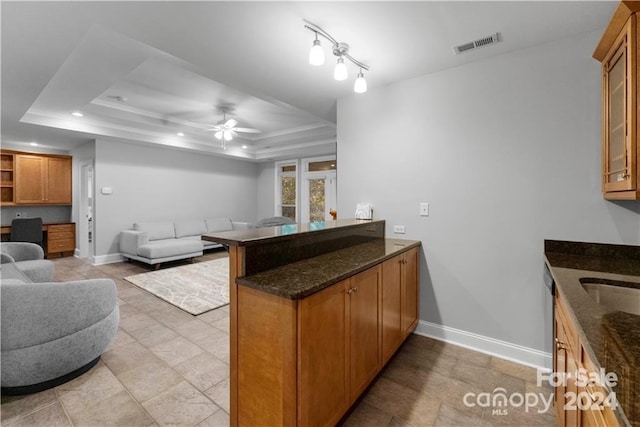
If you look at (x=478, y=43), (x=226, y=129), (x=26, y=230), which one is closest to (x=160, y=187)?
(x=26, y=230)

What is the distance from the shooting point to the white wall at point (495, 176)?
216 cm

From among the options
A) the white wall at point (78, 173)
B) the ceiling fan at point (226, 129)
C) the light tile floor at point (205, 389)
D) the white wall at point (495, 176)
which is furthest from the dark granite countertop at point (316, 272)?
the white wall at point (78, 173)

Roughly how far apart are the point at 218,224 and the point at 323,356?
6.76 metres

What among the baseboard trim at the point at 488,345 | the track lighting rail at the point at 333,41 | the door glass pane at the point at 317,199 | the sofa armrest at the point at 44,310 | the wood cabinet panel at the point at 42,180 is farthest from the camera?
the door glass pane at the point at 317,199

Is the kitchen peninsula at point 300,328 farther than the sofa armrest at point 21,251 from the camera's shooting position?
No

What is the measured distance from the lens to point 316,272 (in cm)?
169

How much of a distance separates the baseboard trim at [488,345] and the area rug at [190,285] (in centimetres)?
255

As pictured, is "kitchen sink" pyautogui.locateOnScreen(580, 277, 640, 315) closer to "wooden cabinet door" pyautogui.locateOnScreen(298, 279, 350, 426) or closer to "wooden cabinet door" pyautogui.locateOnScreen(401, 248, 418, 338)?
"wooden cabinet door" pyautogui.locateOnScreen(401, 248, 418, 338)

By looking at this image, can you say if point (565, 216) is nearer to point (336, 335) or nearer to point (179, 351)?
point (336, 335)

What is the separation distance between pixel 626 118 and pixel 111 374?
3.83 metres

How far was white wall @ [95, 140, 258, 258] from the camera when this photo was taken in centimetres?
584

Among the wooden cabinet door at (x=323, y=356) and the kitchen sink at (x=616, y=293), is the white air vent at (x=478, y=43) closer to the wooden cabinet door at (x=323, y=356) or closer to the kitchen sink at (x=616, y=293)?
the kitchen sink at (x=616, y=293)

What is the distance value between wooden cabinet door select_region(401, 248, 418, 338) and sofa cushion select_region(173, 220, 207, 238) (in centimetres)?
579

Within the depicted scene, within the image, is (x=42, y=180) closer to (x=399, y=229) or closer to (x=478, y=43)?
(x=399, y=229)
